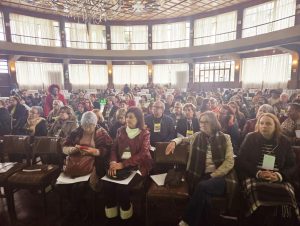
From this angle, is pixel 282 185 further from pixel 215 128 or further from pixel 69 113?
pixel 69 113

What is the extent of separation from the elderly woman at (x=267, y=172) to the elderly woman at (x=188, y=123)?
4.26 ft

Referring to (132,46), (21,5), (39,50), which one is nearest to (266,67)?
(132,46)

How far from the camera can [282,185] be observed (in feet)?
6.56

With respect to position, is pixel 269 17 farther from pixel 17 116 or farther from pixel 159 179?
pixel 17 116

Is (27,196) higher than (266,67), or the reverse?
(266,67)

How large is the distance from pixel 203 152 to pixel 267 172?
0.65 metres

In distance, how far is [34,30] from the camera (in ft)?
46.3

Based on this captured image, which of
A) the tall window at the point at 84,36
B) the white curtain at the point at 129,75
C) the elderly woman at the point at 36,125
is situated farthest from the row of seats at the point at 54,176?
the white curtain at the point at 129,75

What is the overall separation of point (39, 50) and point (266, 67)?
46.2ft

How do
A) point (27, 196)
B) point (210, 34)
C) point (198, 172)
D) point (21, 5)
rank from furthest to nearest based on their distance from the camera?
1. point (210, 34)
2. point (21, 5)
3. point (27, 196)
4. point (198, 172)

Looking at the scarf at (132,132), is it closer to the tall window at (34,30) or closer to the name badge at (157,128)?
the name badge at (157,128)

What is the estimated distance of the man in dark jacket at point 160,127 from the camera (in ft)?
11.0

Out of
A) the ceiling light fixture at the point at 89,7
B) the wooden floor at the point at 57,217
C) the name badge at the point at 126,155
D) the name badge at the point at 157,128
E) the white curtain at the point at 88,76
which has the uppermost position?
the ceiling light fixture at the point at 89,7

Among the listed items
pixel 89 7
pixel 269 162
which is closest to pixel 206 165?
pixel 269 162
